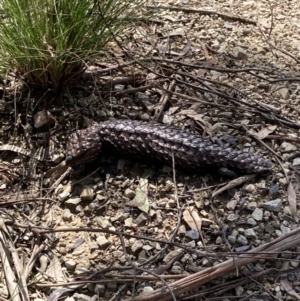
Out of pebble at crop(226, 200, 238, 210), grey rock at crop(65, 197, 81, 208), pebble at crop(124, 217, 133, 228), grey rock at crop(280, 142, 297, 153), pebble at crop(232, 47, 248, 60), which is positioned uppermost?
pebble at crop(232, 47, 248, 60)

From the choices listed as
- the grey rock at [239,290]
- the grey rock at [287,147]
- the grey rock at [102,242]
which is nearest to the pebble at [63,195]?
the grey rock at [102,242]

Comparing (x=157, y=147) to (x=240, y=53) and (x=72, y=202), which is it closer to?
(x=72, y=202)

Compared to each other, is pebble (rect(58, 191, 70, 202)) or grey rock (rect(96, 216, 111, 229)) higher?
pebble (rect(58, 191, 70, 202))

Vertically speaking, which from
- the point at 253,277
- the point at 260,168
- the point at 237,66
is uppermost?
the point at 237,66

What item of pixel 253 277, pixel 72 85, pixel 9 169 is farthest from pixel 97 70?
pixel 253 277

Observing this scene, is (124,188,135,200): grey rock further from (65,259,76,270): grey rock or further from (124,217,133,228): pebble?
(65,259,76,270): grey rock

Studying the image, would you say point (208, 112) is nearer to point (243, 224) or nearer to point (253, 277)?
point (243, 224)

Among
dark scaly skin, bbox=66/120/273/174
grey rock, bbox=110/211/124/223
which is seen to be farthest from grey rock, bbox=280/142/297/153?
grey rock, bbox=110/211/124/223

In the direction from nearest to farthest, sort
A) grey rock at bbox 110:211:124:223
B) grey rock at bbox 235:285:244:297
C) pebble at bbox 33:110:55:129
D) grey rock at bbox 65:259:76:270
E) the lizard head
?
grey rock at bbox 235:285:244:297 < grey rock at bbox 65:259:76:270 < grey rock at bbox 110:211:124:223 < the lizard head < pebble at bbox 33:110:55:129
